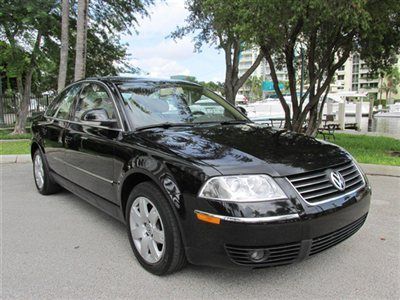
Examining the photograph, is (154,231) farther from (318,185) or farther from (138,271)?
(318,185)

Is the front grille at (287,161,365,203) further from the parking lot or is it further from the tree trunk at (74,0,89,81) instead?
the tree trunk at (74,0,89,81)

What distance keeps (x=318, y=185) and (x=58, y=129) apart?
3384mm

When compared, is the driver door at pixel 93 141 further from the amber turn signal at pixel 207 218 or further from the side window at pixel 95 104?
the amber turn signal at pixel 207 218

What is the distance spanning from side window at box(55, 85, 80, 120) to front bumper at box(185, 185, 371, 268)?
2.83 m

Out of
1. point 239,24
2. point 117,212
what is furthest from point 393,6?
point 117,212

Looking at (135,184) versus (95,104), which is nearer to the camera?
(135,184)

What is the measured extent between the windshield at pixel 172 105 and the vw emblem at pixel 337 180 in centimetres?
151

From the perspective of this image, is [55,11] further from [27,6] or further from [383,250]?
[383,250]

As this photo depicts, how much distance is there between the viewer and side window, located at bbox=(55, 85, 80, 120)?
4715 mm

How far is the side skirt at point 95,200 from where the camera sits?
3.54 meters

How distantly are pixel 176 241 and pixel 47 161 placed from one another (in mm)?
3130

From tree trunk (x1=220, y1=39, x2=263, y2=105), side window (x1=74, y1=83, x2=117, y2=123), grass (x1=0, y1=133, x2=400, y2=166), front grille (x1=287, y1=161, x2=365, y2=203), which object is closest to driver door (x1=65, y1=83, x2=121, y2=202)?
side window (x1=74, y1=83, x2=117, y2=123)

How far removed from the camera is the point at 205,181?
2.57 m

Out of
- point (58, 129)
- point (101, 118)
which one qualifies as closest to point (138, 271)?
point (101, 118)
